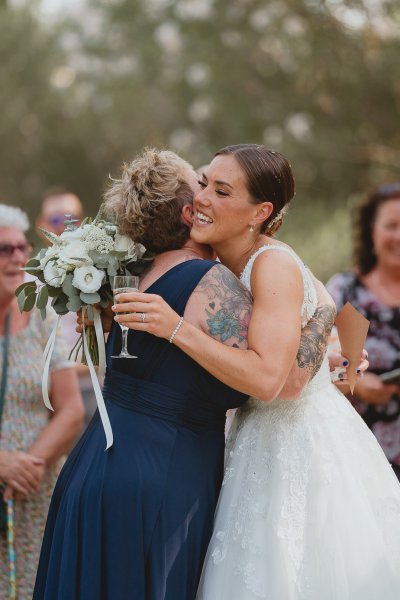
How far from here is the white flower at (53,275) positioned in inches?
142

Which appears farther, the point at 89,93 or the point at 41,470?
the point at 89,93

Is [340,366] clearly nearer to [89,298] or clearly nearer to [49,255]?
[89,298]

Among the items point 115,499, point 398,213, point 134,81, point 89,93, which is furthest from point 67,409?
point 89,93

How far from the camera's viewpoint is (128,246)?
11.8 feet

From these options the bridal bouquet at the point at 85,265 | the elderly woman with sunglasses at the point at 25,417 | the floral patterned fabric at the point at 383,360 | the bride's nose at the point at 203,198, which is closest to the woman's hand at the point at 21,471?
the elderly woman with sunglasses at the point at 25,417

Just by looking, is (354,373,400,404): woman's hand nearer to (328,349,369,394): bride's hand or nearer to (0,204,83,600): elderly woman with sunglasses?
(328,349,369,394): bride's hand

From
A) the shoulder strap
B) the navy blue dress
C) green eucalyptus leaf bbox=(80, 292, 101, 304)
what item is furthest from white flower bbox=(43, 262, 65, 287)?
the shoulder strap

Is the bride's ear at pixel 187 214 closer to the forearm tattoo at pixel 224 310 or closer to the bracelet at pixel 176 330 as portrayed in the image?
the forearm tattoo at pixel 224 310

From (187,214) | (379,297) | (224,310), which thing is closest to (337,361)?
(224,310)

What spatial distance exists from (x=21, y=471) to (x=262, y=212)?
1.98 m

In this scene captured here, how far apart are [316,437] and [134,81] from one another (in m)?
20.0

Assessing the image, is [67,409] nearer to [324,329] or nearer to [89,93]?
[324,329]

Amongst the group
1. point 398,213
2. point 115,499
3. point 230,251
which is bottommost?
point 115,499

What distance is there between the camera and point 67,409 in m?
4.92
